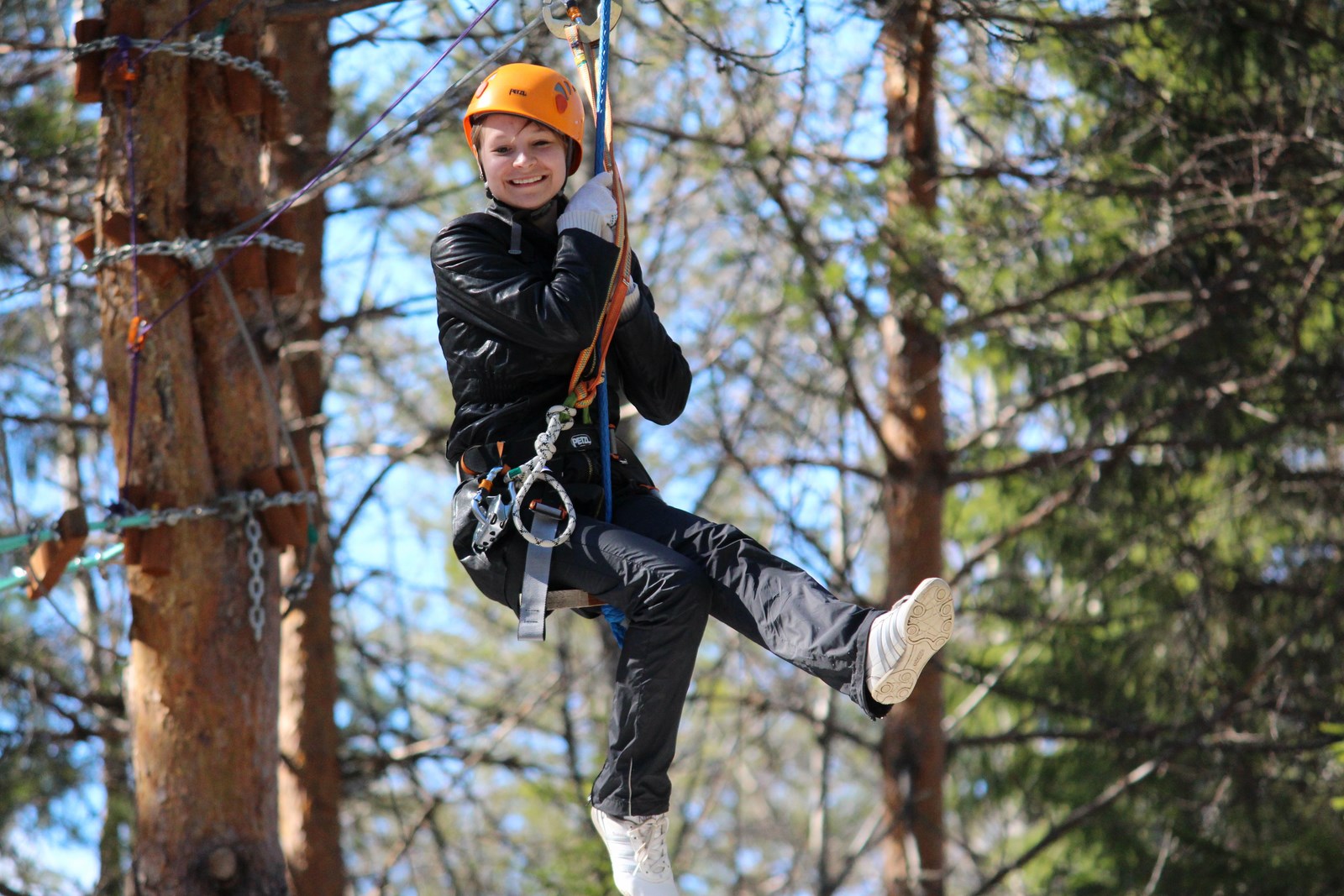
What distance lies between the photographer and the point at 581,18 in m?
4.12

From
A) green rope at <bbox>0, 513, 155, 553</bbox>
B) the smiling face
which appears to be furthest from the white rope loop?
green rope at <bbox>0, 513, 155, 553</bbox>

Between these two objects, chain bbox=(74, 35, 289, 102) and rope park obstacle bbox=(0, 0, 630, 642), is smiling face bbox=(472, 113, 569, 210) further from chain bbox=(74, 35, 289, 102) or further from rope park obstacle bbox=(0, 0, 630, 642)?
chain bbox=(74, 35, 289, 102)

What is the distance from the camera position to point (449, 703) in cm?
1423

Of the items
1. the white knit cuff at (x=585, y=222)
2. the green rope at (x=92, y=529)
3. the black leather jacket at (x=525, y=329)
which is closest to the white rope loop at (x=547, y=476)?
the black leather jacket at (x=525, y=329)

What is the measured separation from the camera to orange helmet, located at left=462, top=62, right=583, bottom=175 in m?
3.77

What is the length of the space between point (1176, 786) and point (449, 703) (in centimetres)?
738

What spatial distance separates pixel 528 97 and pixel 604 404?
0.83 metres

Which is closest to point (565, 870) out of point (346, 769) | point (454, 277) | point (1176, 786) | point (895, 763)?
point (346, 769)

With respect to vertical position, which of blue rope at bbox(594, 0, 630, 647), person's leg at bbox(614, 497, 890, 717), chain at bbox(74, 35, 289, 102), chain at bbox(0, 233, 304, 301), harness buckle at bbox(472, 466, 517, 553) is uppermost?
chain at bbox(74, 35, 289, 102)

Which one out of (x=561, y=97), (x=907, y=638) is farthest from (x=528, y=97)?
(x=907, y=638)

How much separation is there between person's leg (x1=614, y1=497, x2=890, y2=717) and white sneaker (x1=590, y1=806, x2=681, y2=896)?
1.76 feet

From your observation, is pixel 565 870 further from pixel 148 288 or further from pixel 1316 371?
pixel 1316 371

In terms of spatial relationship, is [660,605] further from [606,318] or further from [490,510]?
[606,318]

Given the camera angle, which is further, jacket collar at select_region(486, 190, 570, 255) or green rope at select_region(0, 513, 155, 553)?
green rope at select_region(0, 513, 155, 553)
